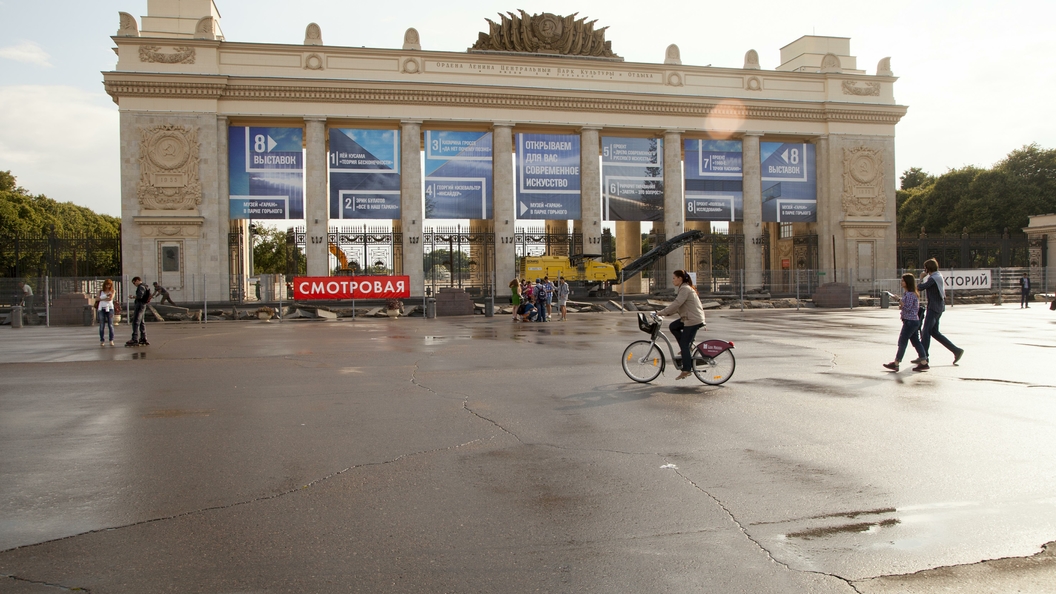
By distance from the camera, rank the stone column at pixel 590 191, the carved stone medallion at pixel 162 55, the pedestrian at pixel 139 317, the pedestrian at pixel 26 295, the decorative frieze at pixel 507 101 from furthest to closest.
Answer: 1. the stone column at pixel 590 191
2. the decorative frieze at pixel 507 101
3. the carved stone medallion at pixel 162 55
4. the pedestrian at pixel 26 295
5. the pedestrian at pixel 139 317

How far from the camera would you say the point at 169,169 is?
37531 millimetres

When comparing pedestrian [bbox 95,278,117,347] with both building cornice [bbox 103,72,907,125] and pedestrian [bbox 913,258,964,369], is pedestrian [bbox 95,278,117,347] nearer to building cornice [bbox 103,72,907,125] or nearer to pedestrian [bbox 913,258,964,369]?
pedestrian [bbox 913,258,964,369]

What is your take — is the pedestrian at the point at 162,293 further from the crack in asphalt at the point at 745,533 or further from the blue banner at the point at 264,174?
the crack in asphalt at the point at 745,533

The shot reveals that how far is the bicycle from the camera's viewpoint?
10711mm

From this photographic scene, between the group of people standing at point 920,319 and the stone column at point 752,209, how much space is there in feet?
101

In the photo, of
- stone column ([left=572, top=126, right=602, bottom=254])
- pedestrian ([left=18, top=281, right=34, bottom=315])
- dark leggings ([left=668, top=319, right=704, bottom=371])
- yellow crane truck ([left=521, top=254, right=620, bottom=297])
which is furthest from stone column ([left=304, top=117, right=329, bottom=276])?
dark leggings ([left=668, top=319, right=704, bottom=371])

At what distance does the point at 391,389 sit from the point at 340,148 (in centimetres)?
3062

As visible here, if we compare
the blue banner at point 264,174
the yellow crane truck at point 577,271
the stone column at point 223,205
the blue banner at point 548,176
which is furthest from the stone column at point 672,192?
the stone column at point 223,205

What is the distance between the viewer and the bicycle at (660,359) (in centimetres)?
1071

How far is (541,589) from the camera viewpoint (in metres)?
3.80

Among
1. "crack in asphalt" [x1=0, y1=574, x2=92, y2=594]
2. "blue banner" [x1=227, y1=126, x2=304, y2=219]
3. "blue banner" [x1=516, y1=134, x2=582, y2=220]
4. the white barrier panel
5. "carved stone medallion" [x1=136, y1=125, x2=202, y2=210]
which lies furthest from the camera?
"blue banner" [x1=516, y1=134, x2=582, y2=220]

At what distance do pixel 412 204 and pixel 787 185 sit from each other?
882 inches

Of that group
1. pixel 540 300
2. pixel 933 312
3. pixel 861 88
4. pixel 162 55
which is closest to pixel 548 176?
pixel 540 300

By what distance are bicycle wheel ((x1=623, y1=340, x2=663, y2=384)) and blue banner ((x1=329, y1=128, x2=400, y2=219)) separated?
2981 cm
